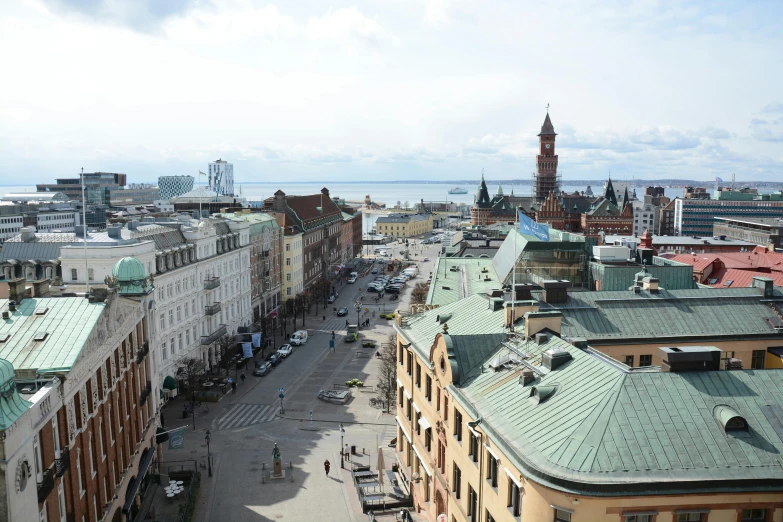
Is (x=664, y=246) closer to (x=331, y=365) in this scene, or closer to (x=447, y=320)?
(x=331, y=365)

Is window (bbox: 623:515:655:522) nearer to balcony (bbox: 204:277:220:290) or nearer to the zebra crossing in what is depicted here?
the zebra crossing

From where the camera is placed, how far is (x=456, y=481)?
3319 centimetres

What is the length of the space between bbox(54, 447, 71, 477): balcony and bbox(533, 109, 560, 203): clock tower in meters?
166

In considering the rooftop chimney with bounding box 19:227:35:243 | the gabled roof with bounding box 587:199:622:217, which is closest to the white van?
the rooftop chimney with bounding box 19:227:35:243

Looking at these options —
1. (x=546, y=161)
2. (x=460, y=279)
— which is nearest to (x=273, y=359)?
(x=460, y=279)

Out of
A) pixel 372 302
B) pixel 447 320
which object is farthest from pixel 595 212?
pixel 447 320

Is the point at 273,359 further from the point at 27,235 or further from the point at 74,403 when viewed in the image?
the point at 74,403

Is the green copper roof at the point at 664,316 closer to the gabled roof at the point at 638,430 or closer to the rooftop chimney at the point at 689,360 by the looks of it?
the rooftop chimney at the point at 689,360

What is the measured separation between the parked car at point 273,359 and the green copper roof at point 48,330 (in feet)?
144

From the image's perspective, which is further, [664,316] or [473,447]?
[664,316]

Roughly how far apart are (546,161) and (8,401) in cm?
17402

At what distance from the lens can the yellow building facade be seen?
22.2 m

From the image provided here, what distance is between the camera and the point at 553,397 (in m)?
27.4

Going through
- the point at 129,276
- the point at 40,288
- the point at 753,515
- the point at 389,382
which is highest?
the point at 40,288
